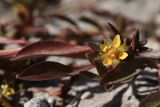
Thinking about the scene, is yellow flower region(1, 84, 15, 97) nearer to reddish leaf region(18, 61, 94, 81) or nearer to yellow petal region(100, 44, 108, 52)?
reddish leaf region(18, 61, 94, 81)

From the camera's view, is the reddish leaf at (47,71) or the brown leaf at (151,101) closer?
the brown leaf at (151,101)

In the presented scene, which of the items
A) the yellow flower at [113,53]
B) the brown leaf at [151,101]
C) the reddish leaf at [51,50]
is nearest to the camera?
the brown leaf at [151,101]

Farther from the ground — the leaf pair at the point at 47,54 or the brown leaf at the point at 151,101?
the leaf pair at the point at 47,54

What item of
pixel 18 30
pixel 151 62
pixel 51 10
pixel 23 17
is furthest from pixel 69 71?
pixel 51 10

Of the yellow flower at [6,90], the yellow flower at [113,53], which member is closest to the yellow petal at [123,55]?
the yellow flower at [113,53]

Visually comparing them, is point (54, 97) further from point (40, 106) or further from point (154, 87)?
point (154, 87)

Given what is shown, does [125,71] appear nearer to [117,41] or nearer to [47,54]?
[117,41]

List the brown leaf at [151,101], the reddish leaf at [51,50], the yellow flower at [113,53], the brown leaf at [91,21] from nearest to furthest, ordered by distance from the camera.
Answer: the brown leaf at [151,101] → the yellow flower at [113,53] → the reddish leaf at [51,50] → the brown leaf at [91,21]

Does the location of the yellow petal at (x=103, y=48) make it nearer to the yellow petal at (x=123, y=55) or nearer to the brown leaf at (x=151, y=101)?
the yellow petal at (x=123, y=55)

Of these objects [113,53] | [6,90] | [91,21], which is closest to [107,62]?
[113,53]
